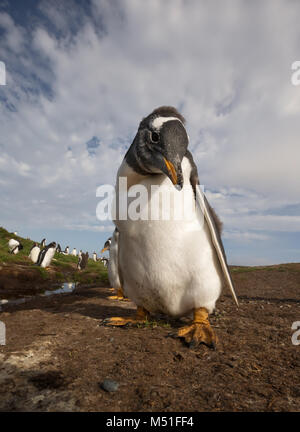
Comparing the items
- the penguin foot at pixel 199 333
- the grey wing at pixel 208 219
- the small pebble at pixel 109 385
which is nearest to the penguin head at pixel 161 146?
the grey wing at pixel 208 219

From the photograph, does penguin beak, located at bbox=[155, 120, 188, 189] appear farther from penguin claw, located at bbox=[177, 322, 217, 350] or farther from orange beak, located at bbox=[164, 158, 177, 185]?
penguin claw, located at bbox=[177, 322, 217, 350]

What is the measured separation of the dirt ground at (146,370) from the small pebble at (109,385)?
0.03 meters

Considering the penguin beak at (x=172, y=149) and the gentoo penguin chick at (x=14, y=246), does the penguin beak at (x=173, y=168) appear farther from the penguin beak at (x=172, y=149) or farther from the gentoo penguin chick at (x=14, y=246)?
the gentoo penguin chick at (x=14, y=246)

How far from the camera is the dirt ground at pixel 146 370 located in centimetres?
152

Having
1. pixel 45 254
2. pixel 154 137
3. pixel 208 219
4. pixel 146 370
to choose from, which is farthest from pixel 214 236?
pixel 45 254

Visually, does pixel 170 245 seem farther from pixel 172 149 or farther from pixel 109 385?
pixel 109 385

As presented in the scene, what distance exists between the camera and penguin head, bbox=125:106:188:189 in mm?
2400

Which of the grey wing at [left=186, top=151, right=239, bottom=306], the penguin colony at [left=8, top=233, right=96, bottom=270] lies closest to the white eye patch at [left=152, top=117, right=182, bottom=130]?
the grey wing at [left=186, top=151, right=239, bottom=306]

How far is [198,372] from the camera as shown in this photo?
193 centimetres

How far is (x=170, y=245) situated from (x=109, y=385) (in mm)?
1437

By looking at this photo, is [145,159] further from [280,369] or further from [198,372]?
[280,369]

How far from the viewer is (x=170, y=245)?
2.75m
